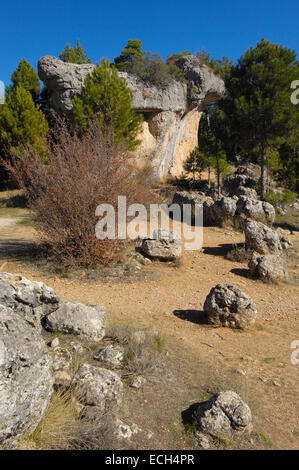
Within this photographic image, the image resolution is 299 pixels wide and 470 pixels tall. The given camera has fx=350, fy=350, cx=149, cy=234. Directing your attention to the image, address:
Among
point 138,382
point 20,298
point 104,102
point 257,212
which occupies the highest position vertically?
point 104,102

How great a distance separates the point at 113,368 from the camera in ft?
11.3

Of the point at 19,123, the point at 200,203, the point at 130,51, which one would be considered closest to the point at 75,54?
the point at 130,51

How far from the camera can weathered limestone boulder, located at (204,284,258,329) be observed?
4949mm

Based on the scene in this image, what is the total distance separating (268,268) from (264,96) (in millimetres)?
10782

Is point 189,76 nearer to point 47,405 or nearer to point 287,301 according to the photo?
point 287,301

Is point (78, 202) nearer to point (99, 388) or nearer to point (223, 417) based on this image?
point (99, 388)

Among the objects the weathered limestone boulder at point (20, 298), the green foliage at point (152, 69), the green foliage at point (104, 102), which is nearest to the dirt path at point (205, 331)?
the weathered limestone boulder at point (20, 298)

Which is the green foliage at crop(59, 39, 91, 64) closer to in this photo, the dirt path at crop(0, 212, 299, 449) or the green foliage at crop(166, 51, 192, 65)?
the green foliage at crop(166, 51, 192, 65)

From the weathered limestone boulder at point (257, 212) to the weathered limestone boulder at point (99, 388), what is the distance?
9199mm

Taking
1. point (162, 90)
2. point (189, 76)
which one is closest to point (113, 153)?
point (162, 90)

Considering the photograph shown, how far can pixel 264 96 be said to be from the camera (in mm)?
15117

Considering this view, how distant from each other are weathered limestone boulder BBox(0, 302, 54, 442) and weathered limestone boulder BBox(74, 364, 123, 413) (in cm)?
46
